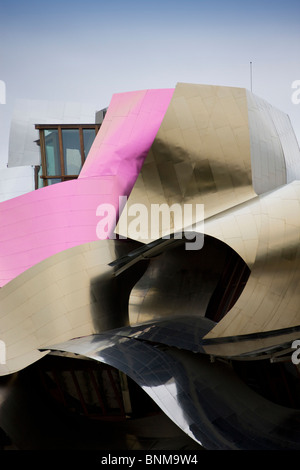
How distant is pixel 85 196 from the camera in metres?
17.7

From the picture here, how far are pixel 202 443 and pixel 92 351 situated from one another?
2.85 metres

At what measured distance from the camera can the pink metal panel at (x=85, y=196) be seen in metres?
17.5

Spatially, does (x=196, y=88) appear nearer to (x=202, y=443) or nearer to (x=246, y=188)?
(x=246, y=188)

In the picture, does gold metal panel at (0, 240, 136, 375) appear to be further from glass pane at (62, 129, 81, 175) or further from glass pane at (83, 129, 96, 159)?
glass pane at (83, 129, 96, 159)

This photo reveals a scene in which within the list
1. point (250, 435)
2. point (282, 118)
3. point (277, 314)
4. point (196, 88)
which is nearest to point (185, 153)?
point (196, 88)

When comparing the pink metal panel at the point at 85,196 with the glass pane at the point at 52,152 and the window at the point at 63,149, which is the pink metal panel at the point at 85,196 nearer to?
the window at the point at 63,149

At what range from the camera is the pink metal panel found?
1747cm

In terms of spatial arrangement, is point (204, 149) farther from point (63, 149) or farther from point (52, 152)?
point (52, 152)

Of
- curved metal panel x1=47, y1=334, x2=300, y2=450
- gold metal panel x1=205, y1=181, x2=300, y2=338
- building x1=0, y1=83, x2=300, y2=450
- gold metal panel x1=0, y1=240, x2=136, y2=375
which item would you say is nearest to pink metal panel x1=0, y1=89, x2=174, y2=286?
building x1=0, y1=83, x2=300, y2=450

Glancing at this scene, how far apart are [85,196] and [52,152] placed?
3950 millimetres

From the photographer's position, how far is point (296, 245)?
48.6ft

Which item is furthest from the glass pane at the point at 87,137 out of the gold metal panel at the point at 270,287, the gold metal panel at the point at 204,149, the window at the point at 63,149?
the gold metal panel at the point at 270,287

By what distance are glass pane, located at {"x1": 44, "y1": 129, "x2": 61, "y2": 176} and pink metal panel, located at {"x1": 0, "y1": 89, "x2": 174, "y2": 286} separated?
2876mm

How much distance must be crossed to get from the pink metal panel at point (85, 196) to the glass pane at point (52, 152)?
9.44 ft
